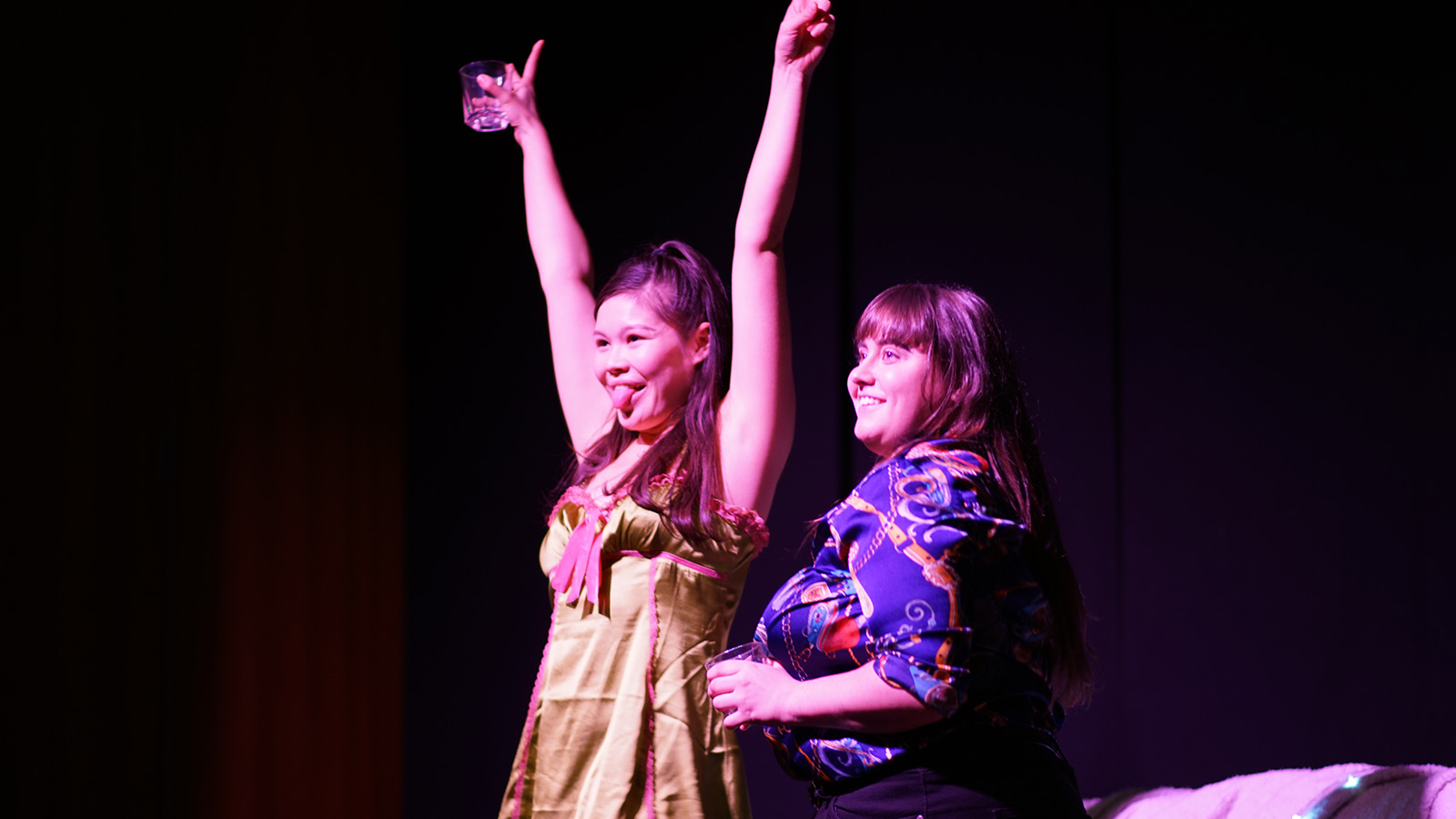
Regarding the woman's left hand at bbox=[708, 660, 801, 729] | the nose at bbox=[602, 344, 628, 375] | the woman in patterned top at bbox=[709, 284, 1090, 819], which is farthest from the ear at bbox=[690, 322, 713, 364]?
the woman's left hand at bbox=[708, 660, 801, 729]

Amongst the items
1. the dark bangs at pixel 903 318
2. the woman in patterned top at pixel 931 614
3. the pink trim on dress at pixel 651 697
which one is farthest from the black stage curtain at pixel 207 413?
the dark bangs at pixel 903 318

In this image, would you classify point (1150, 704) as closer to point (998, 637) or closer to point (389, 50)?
point (998, 637)

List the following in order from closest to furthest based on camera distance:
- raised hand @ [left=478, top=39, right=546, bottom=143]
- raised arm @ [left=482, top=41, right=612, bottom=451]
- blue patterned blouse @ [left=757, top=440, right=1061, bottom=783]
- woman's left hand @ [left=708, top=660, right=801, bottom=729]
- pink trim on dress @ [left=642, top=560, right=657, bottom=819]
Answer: blue patterned blouse @ [left=757, top=440, right=1061, bottom=783] → woman's left hand @ [left=708, top=660, right=801, bottom=729] → pink trim on dress @ [left=642, top=560, right=657, bottom=819] → raised arm @ [left=482, top=41, right=612, bottom=451] → raised hand @ [left=478, top=39, right=546, bottom=143]

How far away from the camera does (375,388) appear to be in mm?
2805

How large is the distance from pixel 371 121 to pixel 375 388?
664 mm

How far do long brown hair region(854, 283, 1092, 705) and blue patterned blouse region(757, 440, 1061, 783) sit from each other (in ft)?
0.18

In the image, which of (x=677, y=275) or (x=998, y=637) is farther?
(x=677, y=275)

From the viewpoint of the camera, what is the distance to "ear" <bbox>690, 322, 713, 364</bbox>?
1.69m

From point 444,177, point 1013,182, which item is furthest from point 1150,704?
point 444,177

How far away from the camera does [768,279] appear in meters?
1.56

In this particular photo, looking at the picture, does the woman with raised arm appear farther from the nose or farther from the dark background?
the dark background

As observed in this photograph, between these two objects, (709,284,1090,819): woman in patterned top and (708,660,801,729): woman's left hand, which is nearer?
(709,284,1090,819): woman in patterned top

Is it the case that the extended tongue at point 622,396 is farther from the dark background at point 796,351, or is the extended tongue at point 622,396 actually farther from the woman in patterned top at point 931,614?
the dark background at point 796,351

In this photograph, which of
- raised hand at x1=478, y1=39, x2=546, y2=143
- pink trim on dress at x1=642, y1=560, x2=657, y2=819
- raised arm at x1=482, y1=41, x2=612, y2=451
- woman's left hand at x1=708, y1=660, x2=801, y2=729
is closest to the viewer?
woman's left hand at x1=708, y1=660, x2=801, y2=729
